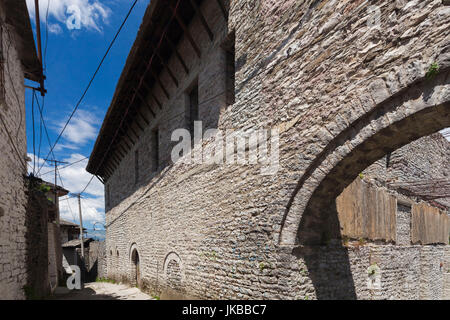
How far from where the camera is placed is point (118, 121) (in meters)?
10.7

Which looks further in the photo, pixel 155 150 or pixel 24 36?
pixel 155 150

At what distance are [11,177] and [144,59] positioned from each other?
4349 mm

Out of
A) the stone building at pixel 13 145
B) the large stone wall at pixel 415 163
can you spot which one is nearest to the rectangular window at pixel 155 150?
the stone building at pixel 13 145

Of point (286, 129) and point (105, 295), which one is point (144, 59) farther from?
point (105, 295)

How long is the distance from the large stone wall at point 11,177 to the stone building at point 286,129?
271cm

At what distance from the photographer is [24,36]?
20.9ft

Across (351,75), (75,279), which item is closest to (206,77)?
(351,75)

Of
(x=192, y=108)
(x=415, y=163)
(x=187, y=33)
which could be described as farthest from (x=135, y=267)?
(x=415, y=163)

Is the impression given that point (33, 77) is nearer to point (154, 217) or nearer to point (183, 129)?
point (183, 129)

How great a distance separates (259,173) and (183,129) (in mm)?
3348

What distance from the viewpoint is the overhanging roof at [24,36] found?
222 inches

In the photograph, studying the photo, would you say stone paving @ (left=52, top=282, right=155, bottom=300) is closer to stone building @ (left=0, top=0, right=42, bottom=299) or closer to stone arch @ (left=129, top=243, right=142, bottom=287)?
stone arch @ (left=129, top=243, right=142, bottom=287)

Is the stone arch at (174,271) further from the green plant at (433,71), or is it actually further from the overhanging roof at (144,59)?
the green plant at (433,71)

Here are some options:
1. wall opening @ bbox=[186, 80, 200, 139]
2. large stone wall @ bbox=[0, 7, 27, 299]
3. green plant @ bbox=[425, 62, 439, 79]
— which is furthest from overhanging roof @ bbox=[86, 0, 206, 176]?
green plant @ bbox=[425, 62, 439, 79]
